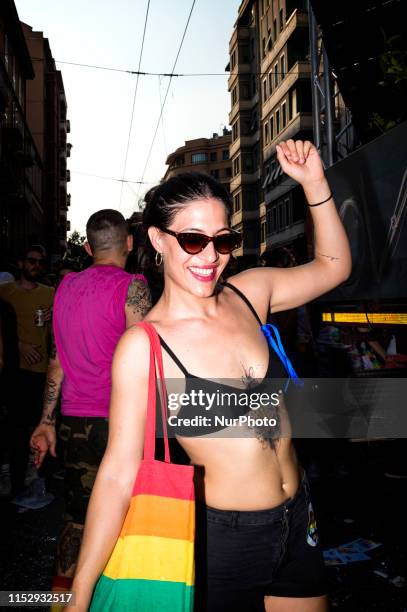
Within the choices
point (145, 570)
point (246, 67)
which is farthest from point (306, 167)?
point (246, 67)

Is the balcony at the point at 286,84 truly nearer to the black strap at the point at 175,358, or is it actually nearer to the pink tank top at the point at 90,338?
the pink tank top at the point at 90,338

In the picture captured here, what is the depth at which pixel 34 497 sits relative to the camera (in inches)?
220

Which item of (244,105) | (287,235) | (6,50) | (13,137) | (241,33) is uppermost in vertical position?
(241,33)

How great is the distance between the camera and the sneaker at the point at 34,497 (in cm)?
552

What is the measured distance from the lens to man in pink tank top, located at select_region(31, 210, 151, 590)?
319cm

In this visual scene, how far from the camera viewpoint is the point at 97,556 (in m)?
1.67

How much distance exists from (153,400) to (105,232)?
2.29m

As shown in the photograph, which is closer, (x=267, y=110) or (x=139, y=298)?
(x=139, y=298)

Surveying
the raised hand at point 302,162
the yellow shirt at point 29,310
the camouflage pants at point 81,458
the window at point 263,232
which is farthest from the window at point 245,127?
the raised hand at point 302,162

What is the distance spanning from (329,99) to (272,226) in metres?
42.3

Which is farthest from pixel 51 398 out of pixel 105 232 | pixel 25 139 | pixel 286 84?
→ pixel 286 84

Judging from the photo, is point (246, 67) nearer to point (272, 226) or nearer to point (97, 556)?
point (272, 226)

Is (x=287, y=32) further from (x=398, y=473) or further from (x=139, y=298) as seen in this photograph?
(x=139, y=298)

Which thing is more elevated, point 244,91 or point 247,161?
point 244,91
